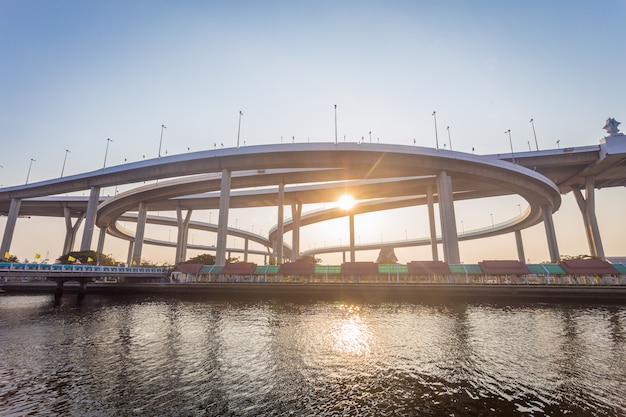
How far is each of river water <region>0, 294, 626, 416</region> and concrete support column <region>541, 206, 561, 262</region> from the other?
5337 centimetres

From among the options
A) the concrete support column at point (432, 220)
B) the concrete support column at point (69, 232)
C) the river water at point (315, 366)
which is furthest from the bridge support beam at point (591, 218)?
the concrete support column at point (69, 232)

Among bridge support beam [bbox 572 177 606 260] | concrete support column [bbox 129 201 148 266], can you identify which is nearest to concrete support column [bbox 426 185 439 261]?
bridge support beam [bbox 572 177 606 260]

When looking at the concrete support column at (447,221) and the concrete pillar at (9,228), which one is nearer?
the concrete support column at (447,221)

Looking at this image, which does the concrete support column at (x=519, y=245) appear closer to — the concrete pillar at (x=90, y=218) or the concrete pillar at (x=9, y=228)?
the concrete pillar at (x=90, y=218)

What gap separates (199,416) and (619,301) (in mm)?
40616

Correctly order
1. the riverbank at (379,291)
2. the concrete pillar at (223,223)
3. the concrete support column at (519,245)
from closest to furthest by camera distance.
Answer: the riverbank at (379,291) → the concrete pillar at (223,223) → the concrete support column at (519,245)

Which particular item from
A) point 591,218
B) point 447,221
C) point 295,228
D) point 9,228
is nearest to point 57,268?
point 295,228

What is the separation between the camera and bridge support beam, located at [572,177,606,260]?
207 feet

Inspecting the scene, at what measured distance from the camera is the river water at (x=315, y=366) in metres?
8.06

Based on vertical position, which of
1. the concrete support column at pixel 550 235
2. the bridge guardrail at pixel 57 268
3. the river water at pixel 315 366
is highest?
the concrete support column at pixel 550 235

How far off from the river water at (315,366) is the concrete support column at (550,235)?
53.4m

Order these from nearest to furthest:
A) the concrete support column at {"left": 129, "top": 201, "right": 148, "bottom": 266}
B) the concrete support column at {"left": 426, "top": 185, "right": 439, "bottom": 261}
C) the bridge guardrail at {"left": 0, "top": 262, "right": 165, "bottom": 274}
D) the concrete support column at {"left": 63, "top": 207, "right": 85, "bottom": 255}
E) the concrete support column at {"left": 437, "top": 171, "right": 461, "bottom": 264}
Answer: the bridge guardrail at {"left": 0, "top": 262, "right": 165, "bottom": 274}, the concrete support column at {"left": 437, "top": 171, "right": 461, "bottom": 264}, the concrete support column at {"left": 426, "top": 185, "right": 439, "bottom": 261}, the concrete support column at {"left": 129, "top": 201, "right": 148, "bottom": 266}, the concrete support column at {"left": 63, "top": 207, "right": 85, "bottom": 255}

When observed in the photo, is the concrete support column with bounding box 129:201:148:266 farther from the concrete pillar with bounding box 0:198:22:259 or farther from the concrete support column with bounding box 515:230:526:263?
the concrete support column with bounding box 515:230:526:263

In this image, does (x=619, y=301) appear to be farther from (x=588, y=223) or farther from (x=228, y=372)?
(x=588, y=223)
